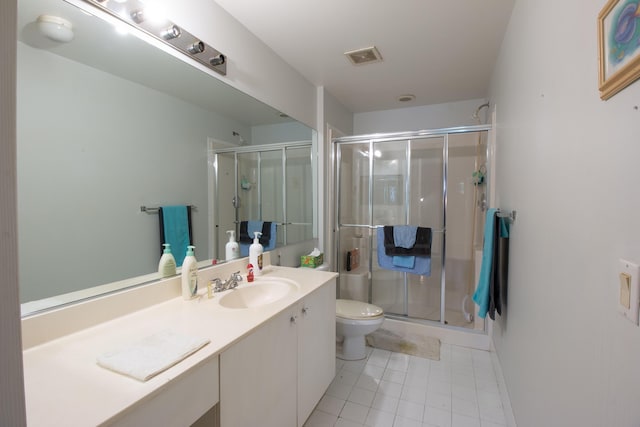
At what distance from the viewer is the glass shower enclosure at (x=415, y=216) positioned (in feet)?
10.00

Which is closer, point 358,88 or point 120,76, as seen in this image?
point 120,76

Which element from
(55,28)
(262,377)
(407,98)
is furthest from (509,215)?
(55,28)

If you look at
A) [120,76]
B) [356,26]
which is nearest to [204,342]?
[120,76]

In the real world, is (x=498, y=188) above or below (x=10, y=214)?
above

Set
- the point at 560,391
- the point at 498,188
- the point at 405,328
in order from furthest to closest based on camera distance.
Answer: the point at 405,328 < the point at 498,188 < the point at 560,391

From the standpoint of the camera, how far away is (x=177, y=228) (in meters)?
1.45

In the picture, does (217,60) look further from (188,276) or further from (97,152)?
(188,276)

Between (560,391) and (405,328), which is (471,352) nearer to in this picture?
(405,328)

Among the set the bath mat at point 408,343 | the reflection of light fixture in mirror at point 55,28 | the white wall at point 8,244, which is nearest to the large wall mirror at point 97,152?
the reflection of light fixture in mirror at point 55,28

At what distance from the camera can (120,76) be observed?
3.91 feet

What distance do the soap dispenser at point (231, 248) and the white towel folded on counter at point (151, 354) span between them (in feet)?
2.58

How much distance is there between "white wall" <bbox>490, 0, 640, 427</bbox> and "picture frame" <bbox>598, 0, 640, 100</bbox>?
A: 3 cm

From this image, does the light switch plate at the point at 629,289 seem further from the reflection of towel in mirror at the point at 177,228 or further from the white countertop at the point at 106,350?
the reflection of towel in mirror at the point at 177,228

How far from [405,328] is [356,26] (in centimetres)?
257
